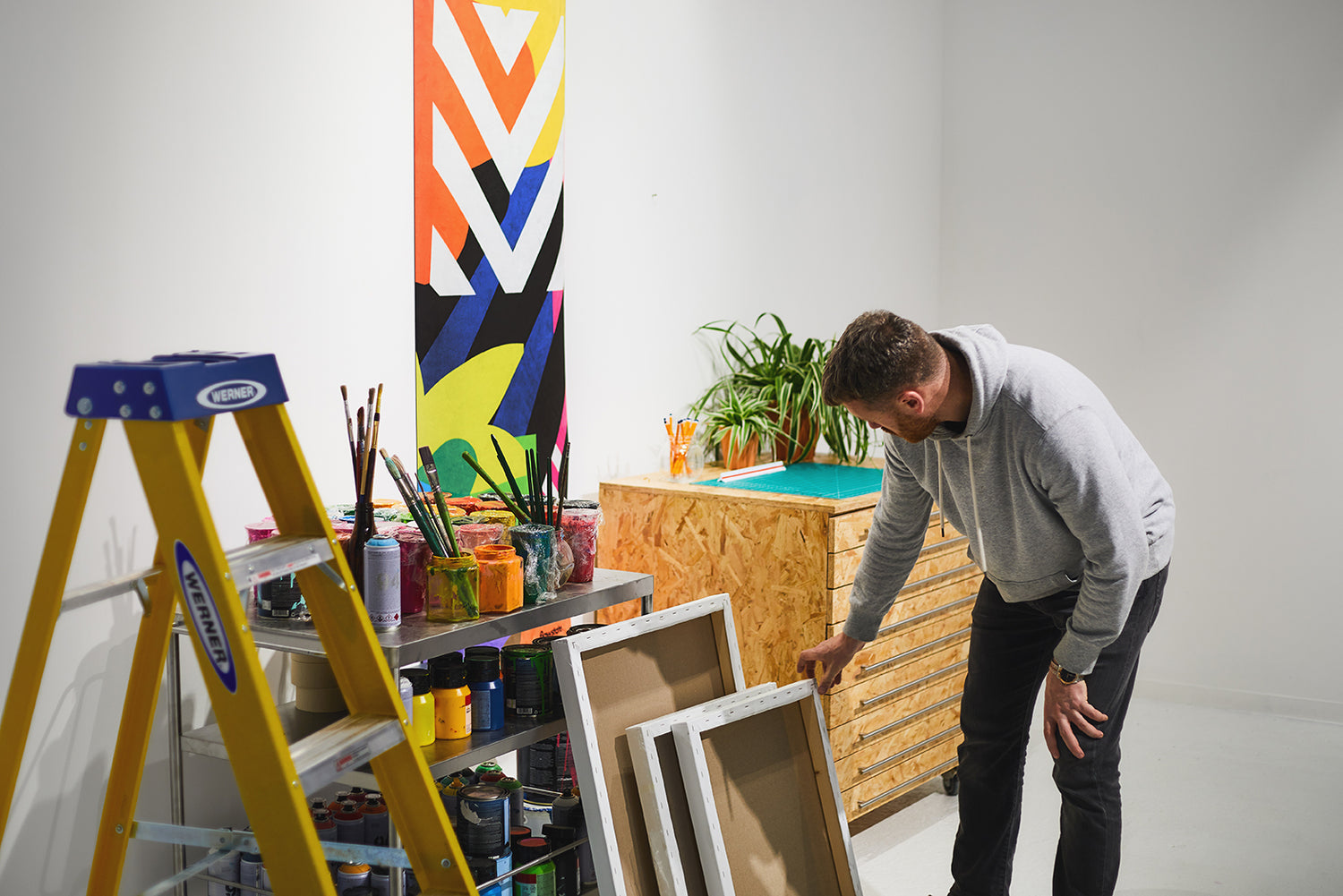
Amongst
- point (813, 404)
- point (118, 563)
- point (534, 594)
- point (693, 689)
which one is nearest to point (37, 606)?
point (118, 563)

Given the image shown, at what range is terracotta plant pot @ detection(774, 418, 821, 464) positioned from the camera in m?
3.37

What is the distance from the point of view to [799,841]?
88.5 inches

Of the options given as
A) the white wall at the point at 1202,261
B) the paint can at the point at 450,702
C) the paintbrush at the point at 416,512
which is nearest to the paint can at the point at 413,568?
the paintbrush at the point at 416,512

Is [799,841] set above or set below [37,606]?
below

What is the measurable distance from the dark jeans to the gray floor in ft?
1.70

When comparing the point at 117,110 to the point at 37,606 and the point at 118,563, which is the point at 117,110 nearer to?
the point at 118,563

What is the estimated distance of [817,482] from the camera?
305cm

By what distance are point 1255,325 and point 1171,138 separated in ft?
2.50

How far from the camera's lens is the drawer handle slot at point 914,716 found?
9.57ft

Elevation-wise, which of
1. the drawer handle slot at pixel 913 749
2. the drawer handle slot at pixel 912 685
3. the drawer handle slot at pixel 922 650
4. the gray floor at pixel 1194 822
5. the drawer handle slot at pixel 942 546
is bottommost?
the gray floor at pixel 1194 822

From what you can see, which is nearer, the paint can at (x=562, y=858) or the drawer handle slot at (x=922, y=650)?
the paint can at (x=562, y=858)

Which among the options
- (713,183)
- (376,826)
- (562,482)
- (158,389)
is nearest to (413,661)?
(376,826)

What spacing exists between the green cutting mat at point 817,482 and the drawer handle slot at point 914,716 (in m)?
0.58

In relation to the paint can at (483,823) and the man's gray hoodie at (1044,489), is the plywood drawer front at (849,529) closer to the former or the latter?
the man's gray hoodie at (1044,489)
